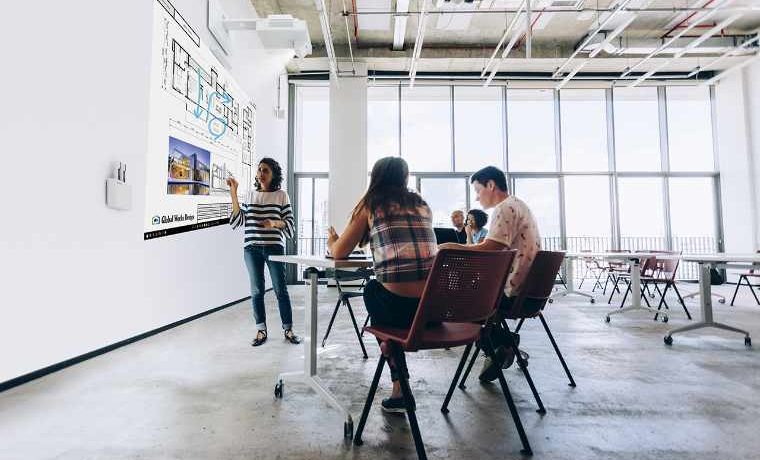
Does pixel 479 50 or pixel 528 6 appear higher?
pixel 479 50

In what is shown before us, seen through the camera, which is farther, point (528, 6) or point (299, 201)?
point (299, 201)

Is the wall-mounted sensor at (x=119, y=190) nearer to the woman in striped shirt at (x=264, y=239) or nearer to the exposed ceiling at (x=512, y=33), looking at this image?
the woman in striped shirt at (x=264, y=239)

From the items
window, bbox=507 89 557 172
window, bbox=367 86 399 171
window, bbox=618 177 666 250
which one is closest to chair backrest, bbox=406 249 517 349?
window, bbox=367 86 399 171

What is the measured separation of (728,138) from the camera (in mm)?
7562

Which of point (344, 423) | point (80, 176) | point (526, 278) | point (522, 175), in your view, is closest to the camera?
point (344, 423)

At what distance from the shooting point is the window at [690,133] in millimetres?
7930

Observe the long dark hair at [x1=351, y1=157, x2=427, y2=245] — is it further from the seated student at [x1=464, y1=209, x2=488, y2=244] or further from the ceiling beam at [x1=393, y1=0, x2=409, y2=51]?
the ceiling beam at [x1=393, y1=0, x2=409, y2=51]

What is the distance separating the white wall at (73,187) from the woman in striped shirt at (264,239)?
35.4 inches

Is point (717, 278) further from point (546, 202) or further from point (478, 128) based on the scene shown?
point (478, 128)

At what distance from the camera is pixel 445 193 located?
791 centimetres

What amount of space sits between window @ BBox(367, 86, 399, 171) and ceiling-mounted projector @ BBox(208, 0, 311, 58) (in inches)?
104

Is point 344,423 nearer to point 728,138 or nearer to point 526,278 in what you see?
point 526,278

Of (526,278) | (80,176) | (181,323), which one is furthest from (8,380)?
(526,278)

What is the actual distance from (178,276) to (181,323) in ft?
1.59
